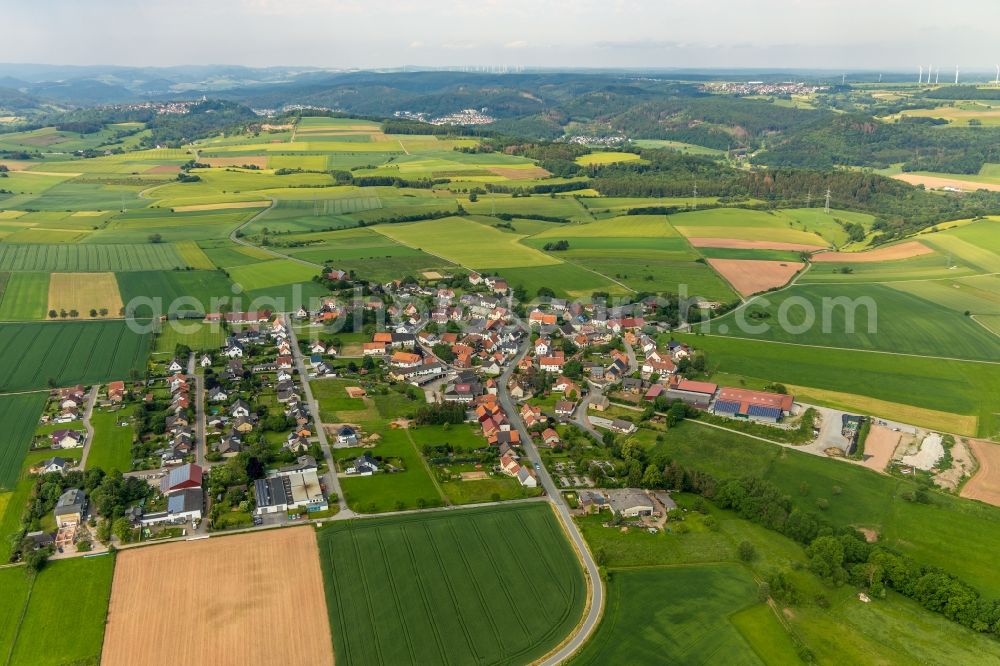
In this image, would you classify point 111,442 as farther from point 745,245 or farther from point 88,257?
point 745,245

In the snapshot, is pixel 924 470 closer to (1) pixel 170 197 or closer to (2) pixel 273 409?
(2) pixel 273 409

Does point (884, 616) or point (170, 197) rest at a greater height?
point (170, 197)

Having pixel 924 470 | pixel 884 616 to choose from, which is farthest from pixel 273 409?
pixel 924 470

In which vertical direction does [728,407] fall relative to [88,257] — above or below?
below

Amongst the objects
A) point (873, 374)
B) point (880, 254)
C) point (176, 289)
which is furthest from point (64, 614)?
point (880, 254)

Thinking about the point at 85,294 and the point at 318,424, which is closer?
the point at 318,424

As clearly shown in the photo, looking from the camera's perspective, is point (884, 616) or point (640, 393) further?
point (640, 393)

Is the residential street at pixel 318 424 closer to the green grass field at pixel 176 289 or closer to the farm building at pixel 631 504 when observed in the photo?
the green grass field at pixel 176 289
